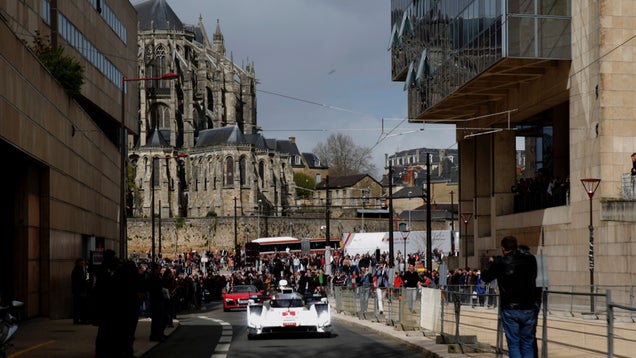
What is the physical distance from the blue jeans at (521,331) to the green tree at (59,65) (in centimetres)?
2385

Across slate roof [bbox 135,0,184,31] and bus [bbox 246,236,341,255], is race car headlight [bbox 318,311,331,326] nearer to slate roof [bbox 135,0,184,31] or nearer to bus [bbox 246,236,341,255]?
bus [bbox 246,236,341,255]

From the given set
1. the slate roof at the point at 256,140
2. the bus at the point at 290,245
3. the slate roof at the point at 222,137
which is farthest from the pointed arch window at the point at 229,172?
the bus at the point at 290,245

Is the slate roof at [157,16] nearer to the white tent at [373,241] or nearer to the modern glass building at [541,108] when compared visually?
the white tent at [373,241]

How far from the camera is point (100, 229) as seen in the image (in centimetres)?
4662

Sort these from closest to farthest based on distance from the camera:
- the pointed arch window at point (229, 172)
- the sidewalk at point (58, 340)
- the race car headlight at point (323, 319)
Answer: the sidewalk at point (58, 340) < the race car headlight at point (323, 319) < the pointed arch window at point (229, 172)

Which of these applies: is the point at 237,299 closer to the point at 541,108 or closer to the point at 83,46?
the point at 83,46

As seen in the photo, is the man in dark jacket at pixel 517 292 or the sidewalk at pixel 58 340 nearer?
the man in dark jacket at pixel 517 292

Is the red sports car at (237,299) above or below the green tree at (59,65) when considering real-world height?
below

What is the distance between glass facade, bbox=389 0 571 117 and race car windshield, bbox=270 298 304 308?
18.3 meters

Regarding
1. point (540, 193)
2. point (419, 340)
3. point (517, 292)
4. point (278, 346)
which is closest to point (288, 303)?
point (278, 346)

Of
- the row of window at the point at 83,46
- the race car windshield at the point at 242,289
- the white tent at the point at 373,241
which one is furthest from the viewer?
the white tent at the point at 373,241

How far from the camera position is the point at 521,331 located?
1394 centimetres

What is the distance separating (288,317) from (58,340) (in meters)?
5.08

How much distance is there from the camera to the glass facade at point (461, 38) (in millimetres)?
40844
